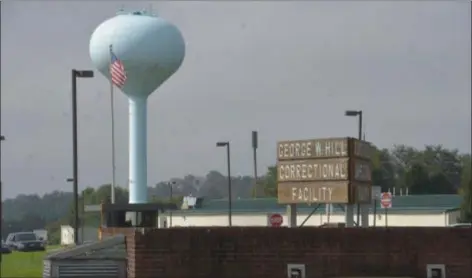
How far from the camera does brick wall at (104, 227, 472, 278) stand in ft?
59.6

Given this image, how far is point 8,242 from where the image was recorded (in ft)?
217

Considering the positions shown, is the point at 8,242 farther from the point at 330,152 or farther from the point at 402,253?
the point at 402,253

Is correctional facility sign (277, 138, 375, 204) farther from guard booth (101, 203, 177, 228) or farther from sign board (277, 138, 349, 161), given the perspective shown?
guard booth (101, 203, 177, 228)

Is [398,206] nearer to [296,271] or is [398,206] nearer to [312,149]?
[312,149]

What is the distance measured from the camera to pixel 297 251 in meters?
18.5

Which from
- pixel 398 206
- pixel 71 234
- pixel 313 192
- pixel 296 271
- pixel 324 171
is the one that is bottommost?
pixel 71 234

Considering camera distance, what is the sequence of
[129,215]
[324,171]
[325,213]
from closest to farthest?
[324,171] < [129,215] < [325,213]

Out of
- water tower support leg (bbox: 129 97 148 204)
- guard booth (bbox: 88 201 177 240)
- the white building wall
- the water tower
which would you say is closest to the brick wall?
guard booth (bbox: 88 201 177 240)

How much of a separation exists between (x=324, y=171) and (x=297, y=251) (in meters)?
5.18

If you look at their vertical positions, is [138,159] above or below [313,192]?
above

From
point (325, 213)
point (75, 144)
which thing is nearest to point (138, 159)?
point (325, 213)

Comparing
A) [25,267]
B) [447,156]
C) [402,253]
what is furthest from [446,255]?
[447,156]

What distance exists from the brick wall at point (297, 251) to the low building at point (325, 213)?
2755cm

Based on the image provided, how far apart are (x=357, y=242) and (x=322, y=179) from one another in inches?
205
